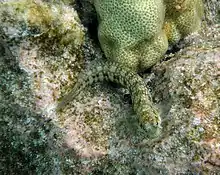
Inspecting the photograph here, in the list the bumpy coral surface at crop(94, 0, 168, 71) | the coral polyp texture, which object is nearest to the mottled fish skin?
the coral polyp texture

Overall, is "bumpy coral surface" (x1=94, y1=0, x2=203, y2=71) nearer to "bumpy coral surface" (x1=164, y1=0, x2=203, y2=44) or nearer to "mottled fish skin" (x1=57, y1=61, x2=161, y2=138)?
"bumpy coral surface" (x1=164, y1=0, x2=203, y2=44)

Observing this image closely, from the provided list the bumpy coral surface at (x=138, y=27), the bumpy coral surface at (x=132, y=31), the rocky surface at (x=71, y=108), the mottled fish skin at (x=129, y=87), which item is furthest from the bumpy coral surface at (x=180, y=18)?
the mottled fish skin at (x=129, y=87)

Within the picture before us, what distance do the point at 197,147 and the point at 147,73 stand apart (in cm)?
136

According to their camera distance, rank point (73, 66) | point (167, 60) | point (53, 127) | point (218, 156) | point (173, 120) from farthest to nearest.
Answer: point (167, 60) → point (73, 66) → point (53, 127) → point (173, 120) → point (218, 156)

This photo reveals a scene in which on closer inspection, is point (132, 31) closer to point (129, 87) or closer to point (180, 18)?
point (129, 87)

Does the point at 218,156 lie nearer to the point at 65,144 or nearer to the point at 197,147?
the point at 197,147

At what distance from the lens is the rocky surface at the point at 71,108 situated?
3082 mm

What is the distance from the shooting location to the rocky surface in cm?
308

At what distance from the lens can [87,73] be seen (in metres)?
3.68

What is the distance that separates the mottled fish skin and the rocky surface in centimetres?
8

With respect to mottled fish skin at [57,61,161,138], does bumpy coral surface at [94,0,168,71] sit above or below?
above

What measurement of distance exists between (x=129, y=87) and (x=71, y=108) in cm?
64

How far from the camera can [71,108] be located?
3490 millimetres

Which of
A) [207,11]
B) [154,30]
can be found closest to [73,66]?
[154,30]
